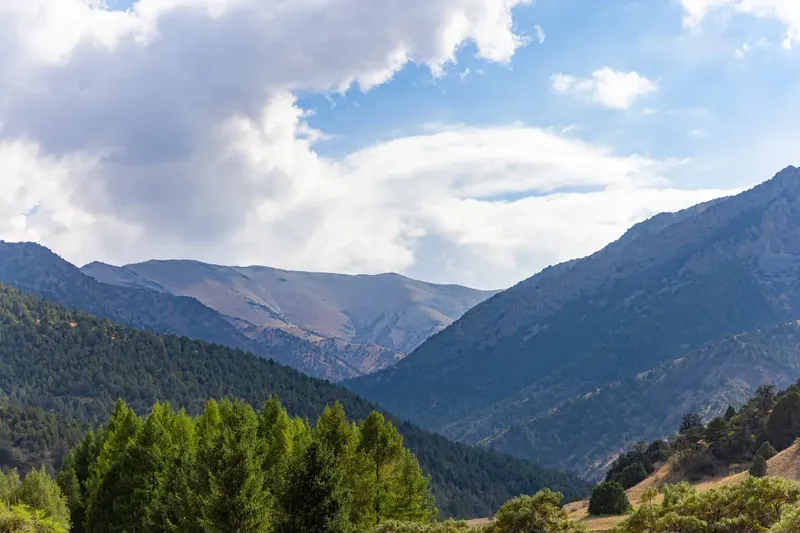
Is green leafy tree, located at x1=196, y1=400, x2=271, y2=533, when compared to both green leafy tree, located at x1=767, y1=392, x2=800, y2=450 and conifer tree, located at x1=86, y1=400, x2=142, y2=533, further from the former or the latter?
green leafy tree, located at x1=767, y1=392, x2=800, y2=450

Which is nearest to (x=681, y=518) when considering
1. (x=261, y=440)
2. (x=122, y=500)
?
(x=261, y=440)

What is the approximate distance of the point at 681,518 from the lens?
3434 cm

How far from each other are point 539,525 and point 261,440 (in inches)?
1209

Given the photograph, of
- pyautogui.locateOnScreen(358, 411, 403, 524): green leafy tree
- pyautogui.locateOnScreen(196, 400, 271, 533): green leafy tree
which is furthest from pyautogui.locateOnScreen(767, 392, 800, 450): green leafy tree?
pyautogui.locateOnScreen(196, 400, 271, 533): green leafy tree

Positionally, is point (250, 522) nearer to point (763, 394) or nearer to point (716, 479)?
point (716, 479)

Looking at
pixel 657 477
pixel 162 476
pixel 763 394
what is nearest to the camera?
pixel 162 476

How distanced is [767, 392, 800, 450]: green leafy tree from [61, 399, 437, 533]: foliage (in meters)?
43.6

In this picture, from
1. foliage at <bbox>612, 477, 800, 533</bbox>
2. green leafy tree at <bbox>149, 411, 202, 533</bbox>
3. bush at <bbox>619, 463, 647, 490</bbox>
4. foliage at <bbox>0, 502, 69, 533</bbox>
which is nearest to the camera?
foliage at <bbox>612, 477, 800, 533</bbox>

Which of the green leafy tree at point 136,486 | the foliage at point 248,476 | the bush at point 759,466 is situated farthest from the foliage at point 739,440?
the green leafy tree at point 136,486

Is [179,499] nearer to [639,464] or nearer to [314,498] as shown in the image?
[314,498]

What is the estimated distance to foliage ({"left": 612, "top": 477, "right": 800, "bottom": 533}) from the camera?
1332 inches

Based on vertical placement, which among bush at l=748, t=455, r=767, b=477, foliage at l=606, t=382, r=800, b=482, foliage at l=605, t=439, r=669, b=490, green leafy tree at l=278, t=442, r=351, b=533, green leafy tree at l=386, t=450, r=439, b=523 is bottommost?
foliage at l=605, t=439, r=669, b=490

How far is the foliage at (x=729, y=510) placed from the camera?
33.8m

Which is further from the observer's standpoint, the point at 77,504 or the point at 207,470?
the point at 77,504
